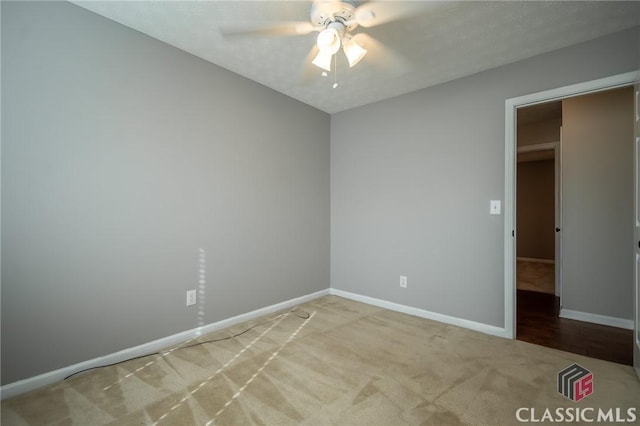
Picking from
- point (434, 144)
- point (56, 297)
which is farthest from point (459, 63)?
point (56, 297)

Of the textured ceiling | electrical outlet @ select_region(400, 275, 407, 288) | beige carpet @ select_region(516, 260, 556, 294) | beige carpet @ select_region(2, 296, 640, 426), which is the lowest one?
beige carpet @ select_region(516, 260, 556, 294)

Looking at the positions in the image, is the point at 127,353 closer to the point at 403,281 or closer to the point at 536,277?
the point at 403,281

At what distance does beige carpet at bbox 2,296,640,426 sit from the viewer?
155cm

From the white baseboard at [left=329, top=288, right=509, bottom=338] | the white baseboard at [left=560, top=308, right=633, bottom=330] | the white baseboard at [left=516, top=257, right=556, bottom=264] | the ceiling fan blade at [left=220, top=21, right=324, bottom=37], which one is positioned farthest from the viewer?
the white baseboard at [left=516, top=257, right=556, bottom=264]

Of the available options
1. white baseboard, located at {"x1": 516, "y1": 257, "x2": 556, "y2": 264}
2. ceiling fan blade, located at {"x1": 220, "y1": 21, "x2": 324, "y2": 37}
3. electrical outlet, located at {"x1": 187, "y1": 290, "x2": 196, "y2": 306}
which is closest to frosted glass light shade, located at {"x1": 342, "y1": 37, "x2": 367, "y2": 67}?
ceiling fan blade, located at {"x1": 220, "y1": 21, "x2": 324, "y2": 37}

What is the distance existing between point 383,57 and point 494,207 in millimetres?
1685

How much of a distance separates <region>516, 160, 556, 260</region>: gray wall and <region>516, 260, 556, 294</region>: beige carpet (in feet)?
1.50

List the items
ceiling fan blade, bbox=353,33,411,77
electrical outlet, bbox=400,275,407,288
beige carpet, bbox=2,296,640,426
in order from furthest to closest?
electrical outlet, bbox=400,275,407,288 → ceiling fan blade, bbox=353,33,411,77 → beige carpet, bbox=2,296,640,426

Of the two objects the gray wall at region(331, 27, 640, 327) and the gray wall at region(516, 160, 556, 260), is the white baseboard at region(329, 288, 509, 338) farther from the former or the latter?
the gray wall at region(516, 160, 556, 260)

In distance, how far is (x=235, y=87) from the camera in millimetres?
2826

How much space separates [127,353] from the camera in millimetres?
2129

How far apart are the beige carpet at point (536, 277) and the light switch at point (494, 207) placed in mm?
2534

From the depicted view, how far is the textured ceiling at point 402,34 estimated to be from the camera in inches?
74.9

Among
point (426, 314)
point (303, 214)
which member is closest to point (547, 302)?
point (426, 314)
